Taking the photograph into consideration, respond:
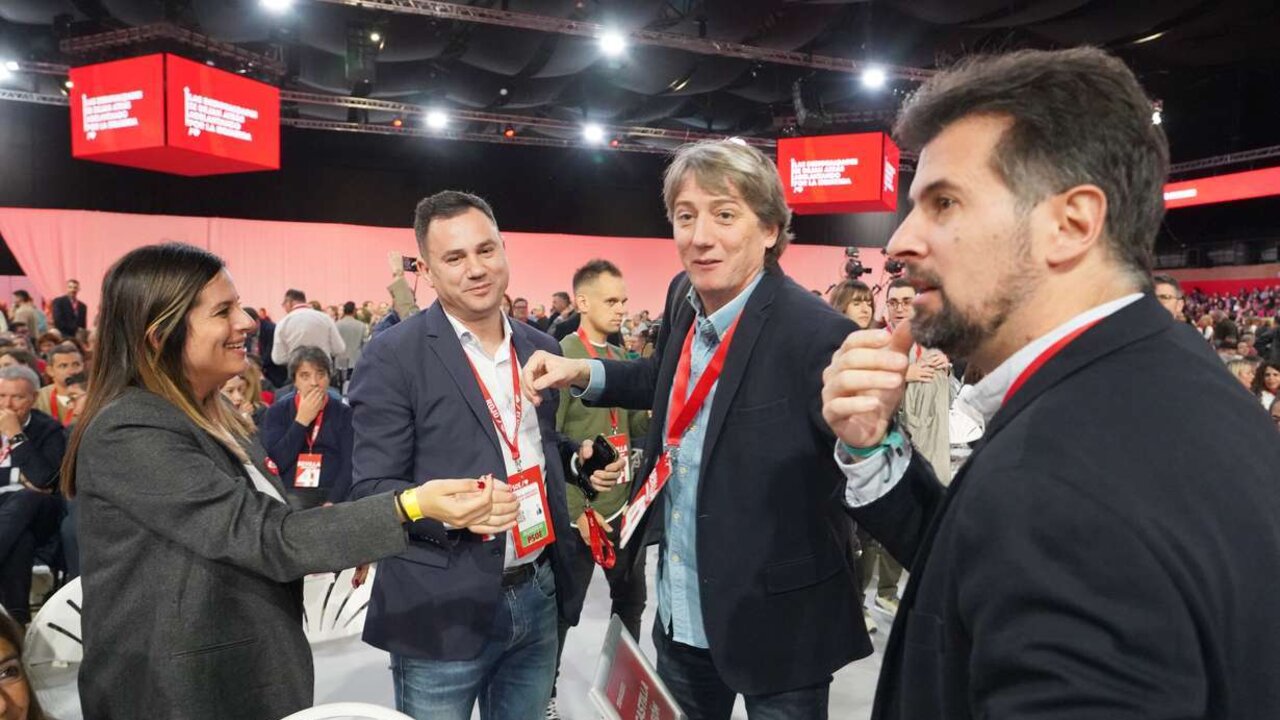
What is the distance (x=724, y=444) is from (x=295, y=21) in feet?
30.1

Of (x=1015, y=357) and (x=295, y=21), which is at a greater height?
(x=295, y=21)

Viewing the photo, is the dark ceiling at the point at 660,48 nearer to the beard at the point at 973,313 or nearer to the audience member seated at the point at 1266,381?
the audience member seated at the point at 1266,381

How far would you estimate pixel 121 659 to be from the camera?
1.36 m

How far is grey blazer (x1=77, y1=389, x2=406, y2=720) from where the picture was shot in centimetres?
131

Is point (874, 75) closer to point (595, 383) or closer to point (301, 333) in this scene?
point (301, 333)

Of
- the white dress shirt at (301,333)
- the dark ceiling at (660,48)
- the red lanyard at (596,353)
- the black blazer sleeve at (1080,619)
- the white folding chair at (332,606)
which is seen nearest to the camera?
the black blazer sleeve at (1080,619)

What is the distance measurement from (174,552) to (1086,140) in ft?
4.98

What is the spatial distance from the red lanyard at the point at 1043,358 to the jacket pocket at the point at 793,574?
68cm

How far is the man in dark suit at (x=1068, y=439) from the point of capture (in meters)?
0.57

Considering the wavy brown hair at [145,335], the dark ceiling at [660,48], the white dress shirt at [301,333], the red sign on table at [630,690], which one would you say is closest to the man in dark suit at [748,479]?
the red sign on table at [630,690]

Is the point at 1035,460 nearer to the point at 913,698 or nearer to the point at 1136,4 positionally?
the point at 913,698

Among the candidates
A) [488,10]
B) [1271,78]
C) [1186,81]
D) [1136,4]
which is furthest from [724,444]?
[1271,78]

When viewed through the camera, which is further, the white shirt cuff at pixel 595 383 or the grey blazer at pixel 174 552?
the white shirt cuff at pixel 595 383

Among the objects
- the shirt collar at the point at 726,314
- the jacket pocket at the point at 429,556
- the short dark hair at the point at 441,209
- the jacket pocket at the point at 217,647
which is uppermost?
the short dark hair at the point at 441,209
